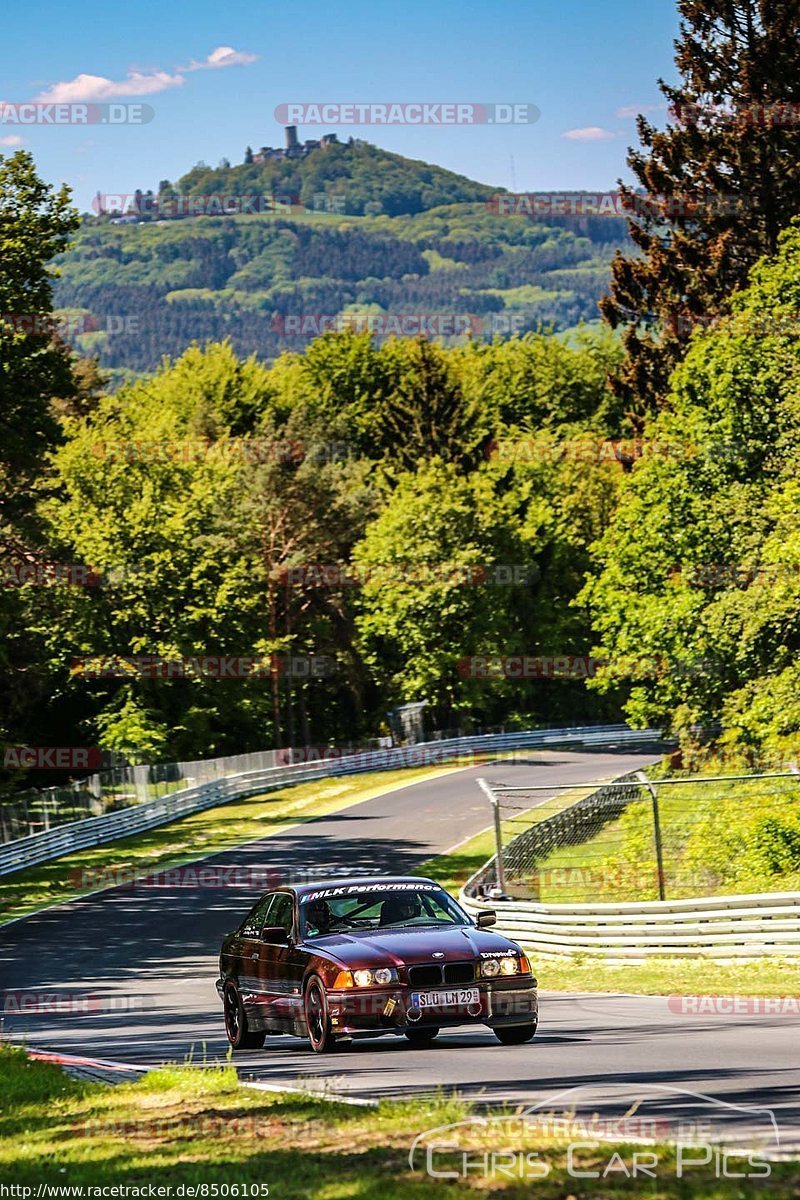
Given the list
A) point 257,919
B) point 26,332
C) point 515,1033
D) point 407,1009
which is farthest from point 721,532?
point 407,1009

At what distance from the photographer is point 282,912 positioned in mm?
14602

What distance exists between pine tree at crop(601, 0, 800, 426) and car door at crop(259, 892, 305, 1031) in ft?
123

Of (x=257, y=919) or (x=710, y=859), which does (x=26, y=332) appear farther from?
(x=257, y=919)

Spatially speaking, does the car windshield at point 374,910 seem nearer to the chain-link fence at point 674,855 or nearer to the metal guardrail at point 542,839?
the chain-link fence at point 674,855

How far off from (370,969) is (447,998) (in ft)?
2.13

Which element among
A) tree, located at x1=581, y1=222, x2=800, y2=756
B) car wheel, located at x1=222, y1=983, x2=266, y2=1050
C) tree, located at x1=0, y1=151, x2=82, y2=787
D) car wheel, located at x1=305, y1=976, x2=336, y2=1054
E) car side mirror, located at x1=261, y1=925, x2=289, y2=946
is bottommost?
car wheel, located at x1=222, y1=983, x2=266, y2=1050

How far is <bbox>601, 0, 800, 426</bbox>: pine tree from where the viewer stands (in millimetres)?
48562

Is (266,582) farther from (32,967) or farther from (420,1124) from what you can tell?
(420,1124)

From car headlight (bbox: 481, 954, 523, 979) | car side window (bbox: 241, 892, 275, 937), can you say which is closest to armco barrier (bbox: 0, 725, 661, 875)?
car side window (bbox: 241, 892, 275, 937)

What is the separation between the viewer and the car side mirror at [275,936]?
14.0 m

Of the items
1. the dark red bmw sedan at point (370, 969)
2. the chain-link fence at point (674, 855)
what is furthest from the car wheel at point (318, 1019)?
the chain-link fence at point (674, 855)

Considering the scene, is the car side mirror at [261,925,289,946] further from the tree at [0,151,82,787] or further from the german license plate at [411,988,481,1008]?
the tree at [0,151,82,787]

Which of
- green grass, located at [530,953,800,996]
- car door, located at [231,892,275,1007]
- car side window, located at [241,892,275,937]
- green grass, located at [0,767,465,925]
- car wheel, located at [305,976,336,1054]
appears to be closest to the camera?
car wheel, located at [305,976,336,1054]

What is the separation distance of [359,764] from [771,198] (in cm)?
3024
